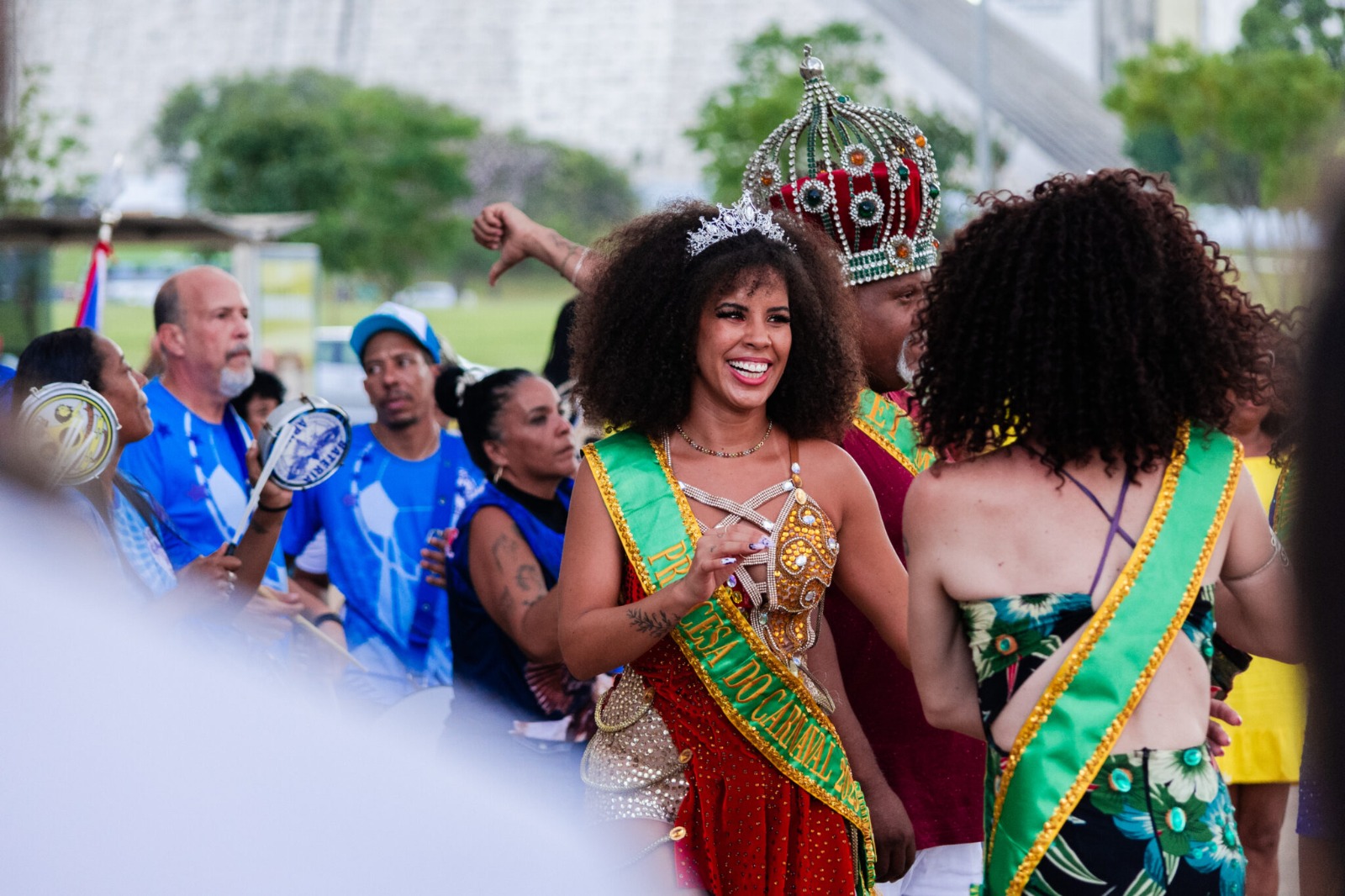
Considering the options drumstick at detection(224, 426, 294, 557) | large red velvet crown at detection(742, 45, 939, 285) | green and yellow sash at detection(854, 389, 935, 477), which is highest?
large red velvet crown at detection(742, 45, 939, 285)

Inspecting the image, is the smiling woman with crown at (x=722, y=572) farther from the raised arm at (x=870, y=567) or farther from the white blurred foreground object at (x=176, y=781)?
the white blurred foreground object at (x=176, y=781)

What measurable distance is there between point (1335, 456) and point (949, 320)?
1.74m

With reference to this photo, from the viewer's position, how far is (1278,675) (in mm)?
4293

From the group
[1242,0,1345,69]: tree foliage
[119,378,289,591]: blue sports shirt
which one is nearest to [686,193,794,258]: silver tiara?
[119,378,289,591]: blue sports shirt

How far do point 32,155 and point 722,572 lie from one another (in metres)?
8.09

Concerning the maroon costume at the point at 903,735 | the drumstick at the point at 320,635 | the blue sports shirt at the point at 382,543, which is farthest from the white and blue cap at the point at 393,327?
the maroon costume at the point at 903,735

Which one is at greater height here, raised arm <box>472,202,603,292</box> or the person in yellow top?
raised arm <box>472,202,603,292</box>

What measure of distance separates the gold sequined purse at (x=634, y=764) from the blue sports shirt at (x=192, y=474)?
1.76m

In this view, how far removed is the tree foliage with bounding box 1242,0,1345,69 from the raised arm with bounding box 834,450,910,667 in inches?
726

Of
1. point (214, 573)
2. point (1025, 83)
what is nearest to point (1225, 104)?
point (214, 573)

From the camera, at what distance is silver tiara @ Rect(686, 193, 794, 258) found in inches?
→ 117

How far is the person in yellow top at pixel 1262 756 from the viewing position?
13.6ft

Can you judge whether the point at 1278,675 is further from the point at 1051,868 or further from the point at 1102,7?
the point at 1102,7

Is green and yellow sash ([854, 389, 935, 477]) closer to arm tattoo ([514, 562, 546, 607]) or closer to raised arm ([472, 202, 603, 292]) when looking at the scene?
raised arm ([472, 202, 603, 292])
